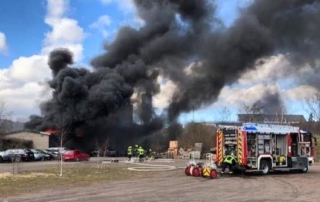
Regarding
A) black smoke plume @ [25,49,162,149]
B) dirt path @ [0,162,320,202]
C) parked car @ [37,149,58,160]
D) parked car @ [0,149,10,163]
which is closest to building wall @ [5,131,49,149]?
black smoke plume @ [25,49,162,149]

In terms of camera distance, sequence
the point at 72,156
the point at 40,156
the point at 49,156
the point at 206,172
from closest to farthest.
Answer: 1. the point at 206,172
2. the point at 72,156
3. the point at 40,156
4. the point at 49,156

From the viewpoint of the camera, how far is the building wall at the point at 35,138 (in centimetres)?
6875

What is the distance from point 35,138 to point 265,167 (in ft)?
163

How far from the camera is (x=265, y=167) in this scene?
2612 cm

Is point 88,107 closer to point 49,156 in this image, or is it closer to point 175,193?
point 49,156

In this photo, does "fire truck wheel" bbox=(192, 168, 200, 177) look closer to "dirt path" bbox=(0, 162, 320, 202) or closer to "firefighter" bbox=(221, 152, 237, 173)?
"firefighter" bbox=(221, 152, 237, 173)

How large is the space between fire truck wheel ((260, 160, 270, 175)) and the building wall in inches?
1922

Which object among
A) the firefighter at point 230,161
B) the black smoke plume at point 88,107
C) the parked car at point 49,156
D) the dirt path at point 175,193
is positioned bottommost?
the parked car at point 49,156

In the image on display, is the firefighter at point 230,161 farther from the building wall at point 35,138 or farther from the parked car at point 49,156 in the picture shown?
the building wall at point 35,138

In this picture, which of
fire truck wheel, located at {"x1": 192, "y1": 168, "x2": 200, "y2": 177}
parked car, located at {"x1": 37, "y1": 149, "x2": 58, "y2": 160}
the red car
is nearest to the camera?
fire truck wheel, located at {"x1": 192, "y1": 168, "x2": 200, "y2": 177}

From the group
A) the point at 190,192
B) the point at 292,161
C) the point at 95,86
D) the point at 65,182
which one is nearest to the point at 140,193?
the point at 190,192

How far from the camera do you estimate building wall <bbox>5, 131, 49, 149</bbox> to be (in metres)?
68.8

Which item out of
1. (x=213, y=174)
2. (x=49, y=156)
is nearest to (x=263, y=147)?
(x=213, y=174)

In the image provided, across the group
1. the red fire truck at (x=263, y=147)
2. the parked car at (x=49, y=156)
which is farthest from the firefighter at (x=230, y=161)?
the parked car at (x=49, y=156)
